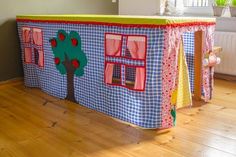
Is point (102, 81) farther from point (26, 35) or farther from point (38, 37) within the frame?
point (26, 35)

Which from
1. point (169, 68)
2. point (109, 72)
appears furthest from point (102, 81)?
point (169, 68)

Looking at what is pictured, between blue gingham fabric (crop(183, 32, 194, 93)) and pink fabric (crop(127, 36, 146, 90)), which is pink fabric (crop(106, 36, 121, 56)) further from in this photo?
blue gingham fabric (crop(183, 32, 194, 93))

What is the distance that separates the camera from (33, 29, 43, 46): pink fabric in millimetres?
2926

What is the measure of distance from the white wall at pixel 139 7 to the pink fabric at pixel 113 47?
2185 millimetres

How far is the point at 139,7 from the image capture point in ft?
14.5

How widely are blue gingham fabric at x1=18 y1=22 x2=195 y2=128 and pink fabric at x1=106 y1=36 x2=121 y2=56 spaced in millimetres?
55

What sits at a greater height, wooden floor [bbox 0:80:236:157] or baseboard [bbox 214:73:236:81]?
baseboard [bbox 214:73:236:81]

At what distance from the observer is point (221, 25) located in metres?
3.64

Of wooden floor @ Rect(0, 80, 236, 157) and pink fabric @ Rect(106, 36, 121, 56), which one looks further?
pink fabric @ Rect(106, 36, 121, 56)

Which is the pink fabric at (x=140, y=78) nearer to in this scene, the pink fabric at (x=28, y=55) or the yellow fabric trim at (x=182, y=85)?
the yellow fabric trim at (x=182, y=85)

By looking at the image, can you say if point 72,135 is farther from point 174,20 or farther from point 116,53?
point 174,20

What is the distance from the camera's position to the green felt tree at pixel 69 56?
2.52m

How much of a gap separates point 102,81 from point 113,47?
0.32 metres

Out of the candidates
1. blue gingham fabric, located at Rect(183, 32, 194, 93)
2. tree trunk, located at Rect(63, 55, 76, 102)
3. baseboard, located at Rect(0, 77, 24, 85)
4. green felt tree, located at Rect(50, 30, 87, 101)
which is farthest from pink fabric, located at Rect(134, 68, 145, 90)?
baseboard, located at Rect(0, 77, 24, 85)
